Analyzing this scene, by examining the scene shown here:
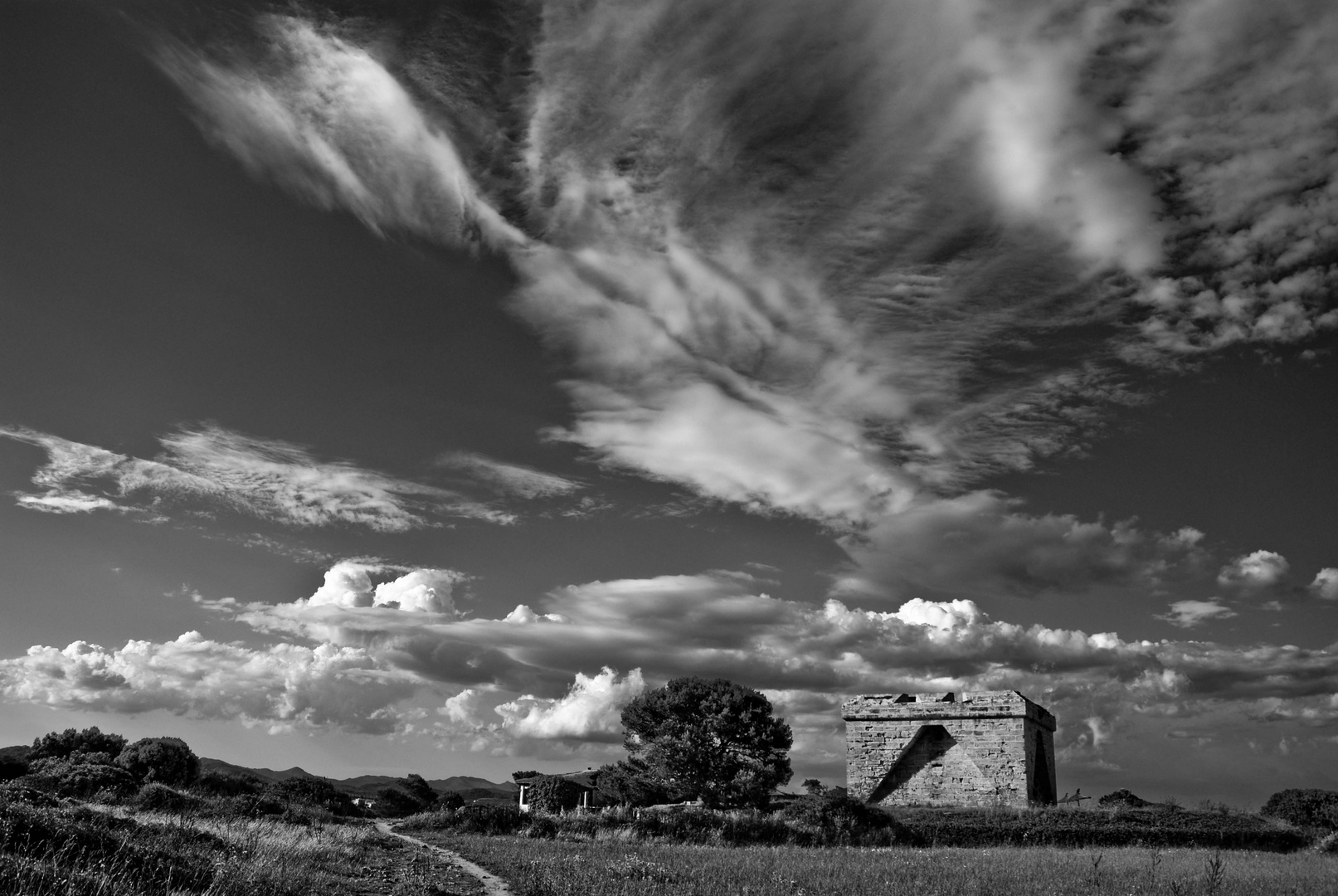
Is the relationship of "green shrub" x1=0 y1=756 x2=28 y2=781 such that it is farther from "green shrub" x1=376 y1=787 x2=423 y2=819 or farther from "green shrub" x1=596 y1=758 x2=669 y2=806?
"green shrub" x1=596 y1=758 x2=669 y2=806

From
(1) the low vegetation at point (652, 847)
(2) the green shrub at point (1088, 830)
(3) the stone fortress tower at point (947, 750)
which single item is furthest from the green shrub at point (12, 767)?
(2) the green shrub at point (1088, 830)

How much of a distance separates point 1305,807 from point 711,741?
3117 centimetres

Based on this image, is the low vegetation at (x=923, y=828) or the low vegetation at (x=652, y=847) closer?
the low vegetation at (x=652, y=847)

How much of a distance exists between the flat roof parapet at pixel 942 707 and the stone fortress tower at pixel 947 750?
0.13 ft

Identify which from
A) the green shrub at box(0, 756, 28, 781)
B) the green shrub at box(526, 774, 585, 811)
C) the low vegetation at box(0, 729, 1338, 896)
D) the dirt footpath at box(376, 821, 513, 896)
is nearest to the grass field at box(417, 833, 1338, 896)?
the low vegetation at box(0, 729, 1338, 896)

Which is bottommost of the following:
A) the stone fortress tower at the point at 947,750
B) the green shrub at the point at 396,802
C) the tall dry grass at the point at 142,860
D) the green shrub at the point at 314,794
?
the green shrub at the point at 396,802

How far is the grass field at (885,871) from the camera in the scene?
628 inches

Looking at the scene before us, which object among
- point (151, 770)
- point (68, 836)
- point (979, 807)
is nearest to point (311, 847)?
point (68, 836)

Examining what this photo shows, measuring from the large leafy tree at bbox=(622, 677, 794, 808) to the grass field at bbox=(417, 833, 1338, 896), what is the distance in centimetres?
1710

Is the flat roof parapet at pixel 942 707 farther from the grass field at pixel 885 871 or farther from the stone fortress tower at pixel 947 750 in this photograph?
the grass field at pixel 885 871

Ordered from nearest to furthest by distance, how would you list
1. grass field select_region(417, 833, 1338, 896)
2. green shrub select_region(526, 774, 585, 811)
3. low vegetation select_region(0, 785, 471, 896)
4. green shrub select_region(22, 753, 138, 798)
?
low vegetation select_region(0, 785, 471, 896) < grass field select_region(417, 833, 1338, 896) < green shrub select_region(22, 753, 138, 798) < green shrub select_region(526, 774, 585, 811)

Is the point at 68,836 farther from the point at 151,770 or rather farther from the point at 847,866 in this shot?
the point at 151,770

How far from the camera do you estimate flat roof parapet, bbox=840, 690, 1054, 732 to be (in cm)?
4041

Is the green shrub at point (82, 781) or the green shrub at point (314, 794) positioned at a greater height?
the green shrub at point (82, 781)
